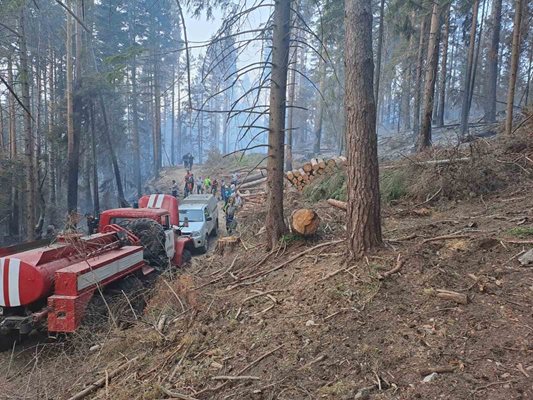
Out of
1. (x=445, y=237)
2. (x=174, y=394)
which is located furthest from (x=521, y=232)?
(x=174, y=394)

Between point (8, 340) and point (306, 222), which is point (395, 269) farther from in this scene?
point (8, 340)

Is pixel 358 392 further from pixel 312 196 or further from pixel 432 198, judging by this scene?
pixel 312 196

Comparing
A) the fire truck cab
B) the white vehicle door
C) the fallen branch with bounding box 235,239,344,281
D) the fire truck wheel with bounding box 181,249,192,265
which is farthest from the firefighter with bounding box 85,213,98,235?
the fallen branch with bounding box 235,239,344,281

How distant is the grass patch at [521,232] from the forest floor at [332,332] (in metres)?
0.01

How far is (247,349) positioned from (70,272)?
3711 mm

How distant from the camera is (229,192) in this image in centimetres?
2312

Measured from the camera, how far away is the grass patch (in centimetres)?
508

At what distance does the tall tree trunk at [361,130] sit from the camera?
504 centimetres

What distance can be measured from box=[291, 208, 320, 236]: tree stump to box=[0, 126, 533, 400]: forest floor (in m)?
0.28

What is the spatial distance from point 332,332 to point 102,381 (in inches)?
109

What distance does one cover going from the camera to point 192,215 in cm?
1614

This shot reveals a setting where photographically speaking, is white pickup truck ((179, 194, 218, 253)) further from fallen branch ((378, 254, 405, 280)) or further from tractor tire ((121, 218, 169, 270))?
fallen branch ((378, 254, 405, 280))

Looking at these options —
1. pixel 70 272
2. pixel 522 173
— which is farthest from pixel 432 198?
pixel 70 272

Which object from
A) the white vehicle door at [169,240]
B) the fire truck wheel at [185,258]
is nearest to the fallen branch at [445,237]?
the white vehicle door at [169,240]
